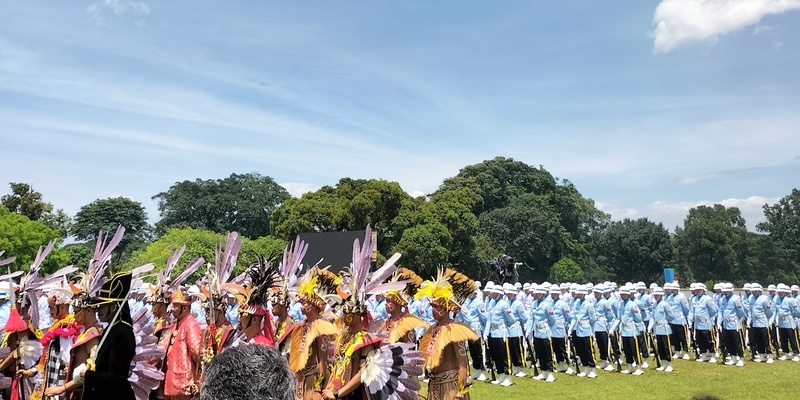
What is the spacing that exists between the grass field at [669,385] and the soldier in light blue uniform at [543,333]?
33 cm

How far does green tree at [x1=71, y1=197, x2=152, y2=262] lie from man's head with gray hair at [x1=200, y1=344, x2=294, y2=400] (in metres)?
49.8

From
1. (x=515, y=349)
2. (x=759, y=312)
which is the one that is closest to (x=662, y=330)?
(x=759, y=312)

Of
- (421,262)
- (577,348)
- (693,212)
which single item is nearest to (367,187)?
(421,262)

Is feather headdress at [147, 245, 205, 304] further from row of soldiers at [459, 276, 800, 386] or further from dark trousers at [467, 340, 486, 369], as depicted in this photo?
dark trousers at [467, 340, 486, 369]

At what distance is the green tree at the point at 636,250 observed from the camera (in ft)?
182

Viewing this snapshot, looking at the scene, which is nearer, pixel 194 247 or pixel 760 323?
pixel 760 323

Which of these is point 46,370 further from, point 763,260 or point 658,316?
point 763,260

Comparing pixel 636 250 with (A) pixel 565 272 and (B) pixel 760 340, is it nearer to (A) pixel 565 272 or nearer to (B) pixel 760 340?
(A) pixel 565 272

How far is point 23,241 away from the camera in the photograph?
3191cm

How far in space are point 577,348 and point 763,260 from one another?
42988 millimetres

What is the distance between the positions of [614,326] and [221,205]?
53926 mm

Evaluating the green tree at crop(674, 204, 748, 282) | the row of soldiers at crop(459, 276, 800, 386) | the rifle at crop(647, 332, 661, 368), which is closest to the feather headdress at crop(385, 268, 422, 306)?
the row of soldiers at crop(459, 276, 800, 386)

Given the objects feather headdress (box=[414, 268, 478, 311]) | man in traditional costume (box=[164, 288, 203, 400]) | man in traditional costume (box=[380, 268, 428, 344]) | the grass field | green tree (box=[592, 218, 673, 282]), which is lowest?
the grass field

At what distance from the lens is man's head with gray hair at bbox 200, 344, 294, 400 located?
76.8 inches
